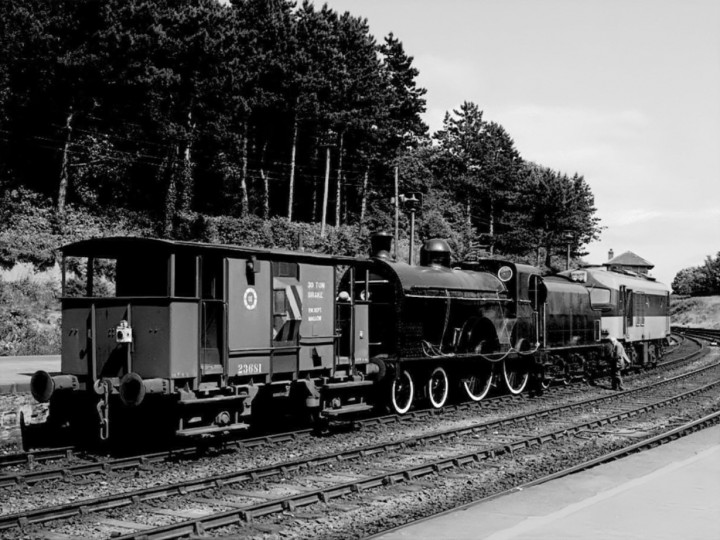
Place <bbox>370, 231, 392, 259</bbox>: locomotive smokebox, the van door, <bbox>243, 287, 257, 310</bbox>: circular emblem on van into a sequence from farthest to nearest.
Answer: <bbox>370, 231, 392, 259</bbox>: locomotive smokebox < <bbox>243, 287, 257, 310</bbox>: circular emblem on van < the van door

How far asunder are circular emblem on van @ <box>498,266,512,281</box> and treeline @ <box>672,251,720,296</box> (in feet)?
263

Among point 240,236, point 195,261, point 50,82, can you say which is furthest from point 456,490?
point 50,82

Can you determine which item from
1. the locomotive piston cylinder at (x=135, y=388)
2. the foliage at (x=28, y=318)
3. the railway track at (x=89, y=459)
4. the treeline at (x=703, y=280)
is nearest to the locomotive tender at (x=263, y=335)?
the locomotive piston cylinder at (x=135, y=388)

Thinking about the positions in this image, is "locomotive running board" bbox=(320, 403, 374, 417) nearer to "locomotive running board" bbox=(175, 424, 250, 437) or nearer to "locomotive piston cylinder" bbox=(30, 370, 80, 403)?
"locomotive running board" bbox=(175, 424, 250, 437)

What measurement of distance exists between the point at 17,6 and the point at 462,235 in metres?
37.9

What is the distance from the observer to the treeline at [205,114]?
3822cm

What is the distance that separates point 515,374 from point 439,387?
4445 millimetres

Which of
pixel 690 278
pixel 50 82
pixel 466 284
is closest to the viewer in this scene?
pixel 466 284

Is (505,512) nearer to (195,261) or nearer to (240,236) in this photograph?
(195,261)

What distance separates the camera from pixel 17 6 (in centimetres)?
4262

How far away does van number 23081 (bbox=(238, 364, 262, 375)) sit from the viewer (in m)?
13.2

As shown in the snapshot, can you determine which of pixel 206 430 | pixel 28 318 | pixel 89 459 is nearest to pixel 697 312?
pixel 28 318

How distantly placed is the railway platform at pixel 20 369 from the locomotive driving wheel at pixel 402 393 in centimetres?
746

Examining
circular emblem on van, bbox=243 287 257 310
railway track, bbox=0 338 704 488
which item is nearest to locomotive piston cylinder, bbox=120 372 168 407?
railway track, bbox=0 338 704 488
